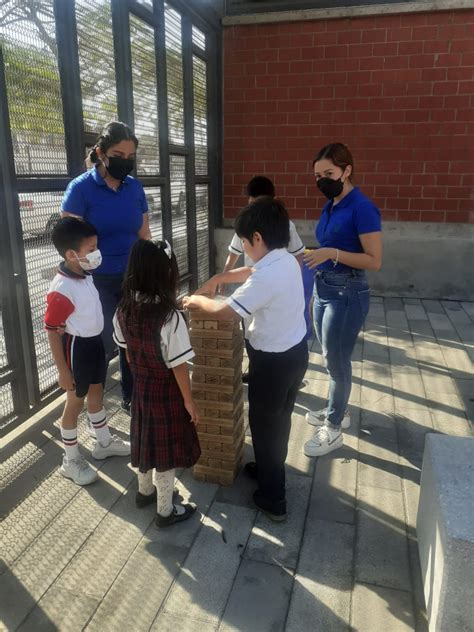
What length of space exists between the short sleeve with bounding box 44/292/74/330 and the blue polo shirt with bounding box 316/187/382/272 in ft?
4.89

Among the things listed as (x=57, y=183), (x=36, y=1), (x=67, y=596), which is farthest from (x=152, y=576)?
(x=36, y=1)

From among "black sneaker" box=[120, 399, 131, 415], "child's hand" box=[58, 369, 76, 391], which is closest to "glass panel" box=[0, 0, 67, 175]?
"child's hand" box=[58, 369, 76, 391]

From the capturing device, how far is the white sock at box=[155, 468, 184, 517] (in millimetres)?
2344

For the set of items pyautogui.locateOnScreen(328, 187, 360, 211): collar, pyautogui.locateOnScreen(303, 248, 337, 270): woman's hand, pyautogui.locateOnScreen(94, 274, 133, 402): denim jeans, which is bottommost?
pyautogui.locateOnScreen(94, 274, 133, 402): denim jeans

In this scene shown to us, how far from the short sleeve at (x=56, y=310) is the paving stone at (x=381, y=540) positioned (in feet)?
6.05

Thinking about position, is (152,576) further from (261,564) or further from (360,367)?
(360,367)

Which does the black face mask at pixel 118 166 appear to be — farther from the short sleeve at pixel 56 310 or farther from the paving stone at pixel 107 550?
the paving stone at pixel 107 550

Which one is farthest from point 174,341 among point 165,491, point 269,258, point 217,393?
point 165,491

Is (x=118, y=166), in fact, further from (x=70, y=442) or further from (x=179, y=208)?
(x=179, y=208)

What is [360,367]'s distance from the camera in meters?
4.53

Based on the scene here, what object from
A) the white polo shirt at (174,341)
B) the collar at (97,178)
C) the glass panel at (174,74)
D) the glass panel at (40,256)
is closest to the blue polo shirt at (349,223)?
the white polo shirt at (174,341)

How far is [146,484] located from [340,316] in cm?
145

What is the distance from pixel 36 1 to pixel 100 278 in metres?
1.80

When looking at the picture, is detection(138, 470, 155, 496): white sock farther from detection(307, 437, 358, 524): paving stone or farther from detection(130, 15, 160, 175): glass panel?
detection(130, 15, 160, 175): glass panel
